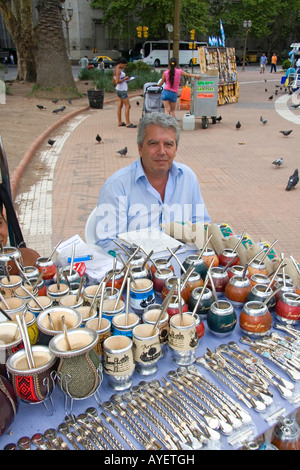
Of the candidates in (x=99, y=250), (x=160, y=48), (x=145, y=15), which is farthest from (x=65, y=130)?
(x=160, y=48)

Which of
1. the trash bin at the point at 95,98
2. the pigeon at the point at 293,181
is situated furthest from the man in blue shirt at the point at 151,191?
the trash bin at the point at 95,98

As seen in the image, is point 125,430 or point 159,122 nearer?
point 125,430

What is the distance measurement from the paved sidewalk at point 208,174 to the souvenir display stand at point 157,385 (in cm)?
283

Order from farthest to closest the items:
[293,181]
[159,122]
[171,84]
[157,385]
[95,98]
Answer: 1. [95,98]
2. [171,84]
3. [293,181]
4. [159,122]
5. [157,385]

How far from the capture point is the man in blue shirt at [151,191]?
262 cm

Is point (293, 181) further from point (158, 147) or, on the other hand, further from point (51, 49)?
point (51, 49)

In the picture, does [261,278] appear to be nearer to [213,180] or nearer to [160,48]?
[213,180]

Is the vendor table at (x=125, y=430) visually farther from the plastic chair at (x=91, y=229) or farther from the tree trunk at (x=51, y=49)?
the tree trunk at (x=51, y=49)

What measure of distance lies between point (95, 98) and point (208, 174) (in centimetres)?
841

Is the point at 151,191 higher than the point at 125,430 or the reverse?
higher

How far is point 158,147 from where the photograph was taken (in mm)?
2629

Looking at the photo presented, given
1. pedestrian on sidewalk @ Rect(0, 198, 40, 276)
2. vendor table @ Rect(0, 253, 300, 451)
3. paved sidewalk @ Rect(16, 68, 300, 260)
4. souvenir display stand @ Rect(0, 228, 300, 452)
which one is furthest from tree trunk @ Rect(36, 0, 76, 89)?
vendor table @ Rect(0, 253, 300, 451)

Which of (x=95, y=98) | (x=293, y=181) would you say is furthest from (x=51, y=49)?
(x=293, y=181)

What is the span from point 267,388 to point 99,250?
1.33 meters
